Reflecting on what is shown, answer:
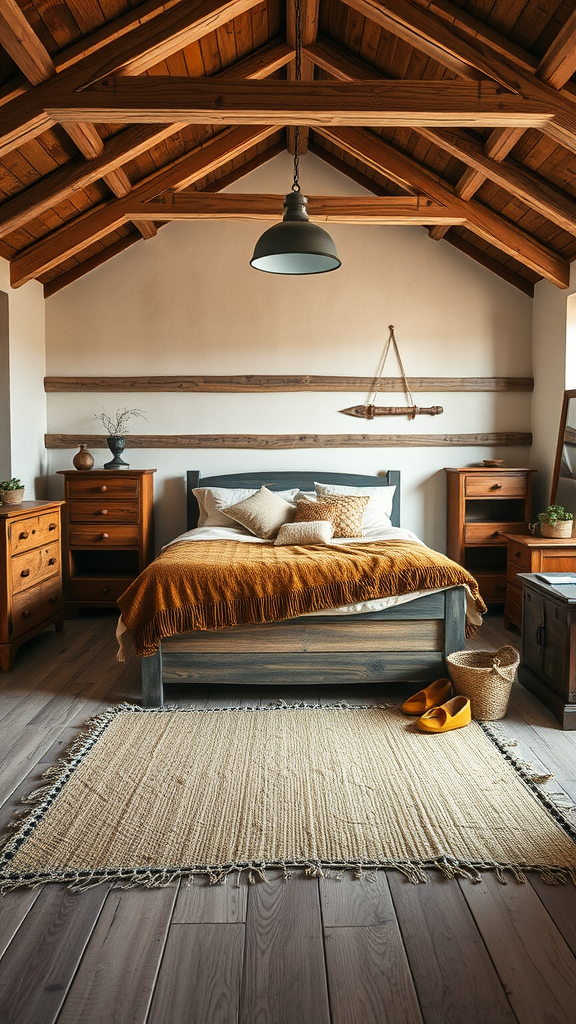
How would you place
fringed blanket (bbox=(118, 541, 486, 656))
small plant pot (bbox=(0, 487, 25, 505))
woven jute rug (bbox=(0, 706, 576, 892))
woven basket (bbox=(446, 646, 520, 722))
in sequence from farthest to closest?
small plant pot (bbox=(0, 487, 25, 505))
fringed blanket (bbox=(118, 541, 486, 656))
woven basket (bbox=(446, 646, 520, 722))
woven jute rug (bbox=(0, 706, 576, 892))

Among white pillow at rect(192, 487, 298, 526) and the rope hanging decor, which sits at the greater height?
the rope hanging decor

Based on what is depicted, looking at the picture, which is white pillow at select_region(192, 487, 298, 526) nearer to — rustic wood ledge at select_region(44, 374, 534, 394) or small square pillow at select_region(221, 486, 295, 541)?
small square pillow at select_region(221, 486, 295, 541)

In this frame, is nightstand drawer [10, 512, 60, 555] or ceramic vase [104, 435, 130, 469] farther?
ceramic vase [104, 435, 130, 469]

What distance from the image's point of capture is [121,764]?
2916mm

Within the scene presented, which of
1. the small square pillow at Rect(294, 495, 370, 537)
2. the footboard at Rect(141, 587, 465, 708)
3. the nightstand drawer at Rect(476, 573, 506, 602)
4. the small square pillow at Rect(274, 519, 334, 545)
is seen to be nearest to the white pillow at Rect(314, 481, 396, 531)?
the small square pillow at Rect(294, 495, 370, 537)

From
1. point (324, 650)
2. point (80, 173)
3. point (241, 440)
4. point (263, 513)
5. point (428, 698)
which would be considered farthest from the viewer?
point (241, 440)

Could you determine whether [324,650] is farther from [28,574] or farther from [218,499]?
[218,499]

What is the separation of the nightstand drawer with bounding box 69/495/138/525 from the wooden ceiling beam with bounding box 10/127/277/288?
5.34 ft

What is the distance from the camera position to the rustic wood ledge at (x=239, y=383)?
19.3 feet

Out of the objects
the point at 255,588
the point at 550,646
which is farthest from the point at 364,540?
the point at 550,646

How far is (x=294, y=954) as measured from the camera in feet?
5.97

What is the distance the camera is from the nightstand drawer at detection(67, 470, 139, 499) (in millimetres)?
5441

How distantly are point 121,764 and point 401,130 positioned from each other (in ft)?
14.1

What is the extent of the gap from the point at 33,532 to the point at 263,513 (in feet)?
4.90
